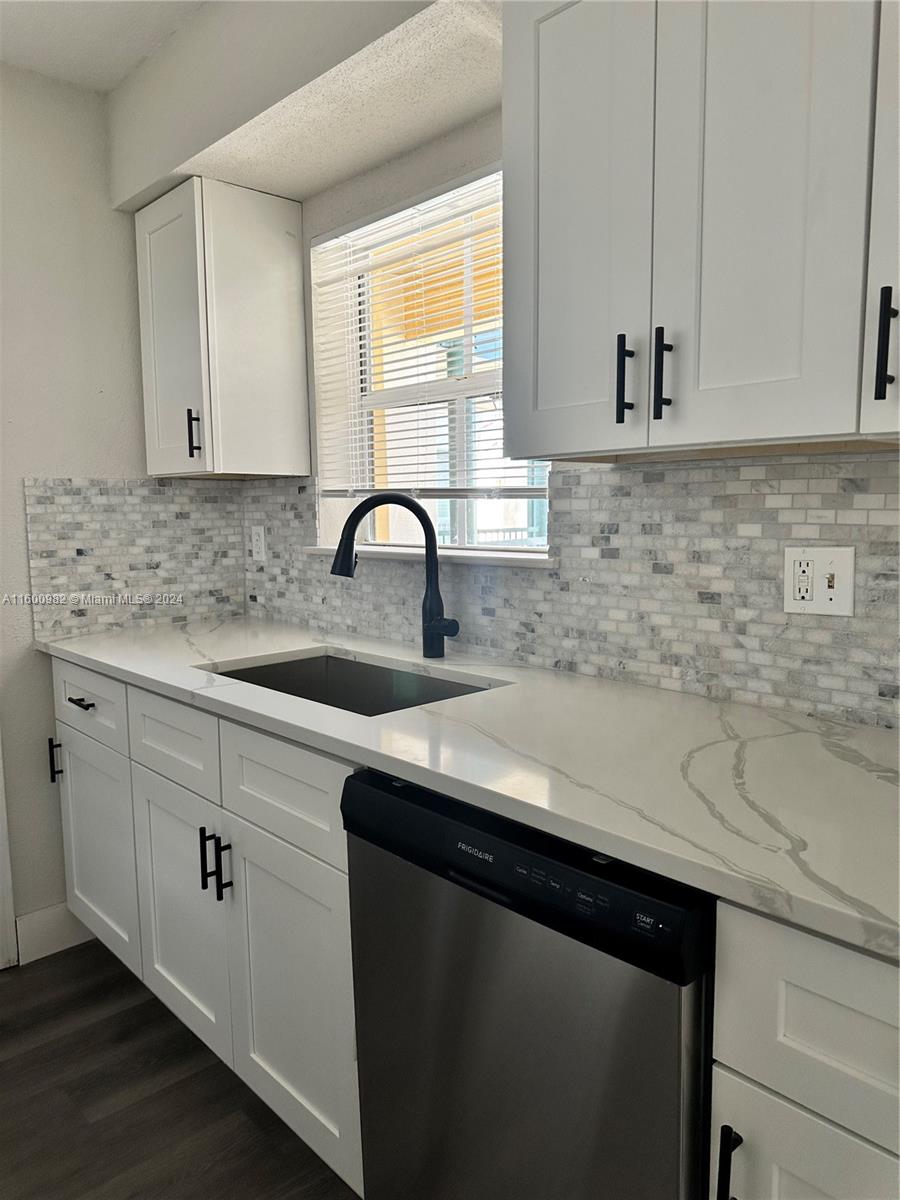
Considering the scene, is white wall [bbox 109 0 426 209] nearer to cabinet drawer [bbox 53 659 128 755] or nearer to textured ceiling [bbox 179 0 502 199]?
textured ceiling [bbox 179 0 502 199]

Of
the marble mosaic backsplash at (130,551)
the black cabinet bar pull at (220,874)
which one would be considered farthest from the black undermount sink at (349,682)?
the marble mosaic backsplash at (130,551)

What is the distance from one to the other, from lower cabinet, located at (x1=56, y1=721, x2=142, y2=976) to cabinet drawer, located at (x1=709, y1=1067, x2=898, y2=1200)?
1681mm

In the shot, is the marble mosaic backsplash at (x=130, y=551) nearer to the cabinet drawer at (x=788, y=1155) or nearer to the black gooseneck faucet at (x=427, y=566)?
the black gooseneck faucet at (x=427, y=566)

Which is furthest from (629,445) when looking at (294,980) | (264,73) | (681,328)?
(264,73)

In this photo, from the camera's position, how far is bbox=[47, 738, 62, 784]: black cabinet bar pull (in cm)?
259

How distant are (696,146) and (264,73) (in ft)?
3.95

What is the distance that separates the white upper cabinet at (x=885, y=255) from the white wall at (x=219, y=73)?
0.93 metres

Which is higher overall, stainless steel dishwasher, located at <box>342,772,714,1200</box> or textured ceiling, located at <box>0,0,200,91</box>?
textured ceiling, located at <box>0,0,200,91</box>

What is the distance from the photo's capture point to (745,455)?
147cm

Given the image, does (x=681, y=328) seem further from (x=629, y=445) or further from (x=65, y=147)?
(x=65, y=147)

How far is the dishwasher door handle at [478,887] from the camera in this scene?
44.5 inches

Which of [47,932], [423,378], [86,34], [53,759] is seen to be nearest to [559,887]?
[423,378]

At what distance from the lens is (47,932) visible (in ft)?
8.68

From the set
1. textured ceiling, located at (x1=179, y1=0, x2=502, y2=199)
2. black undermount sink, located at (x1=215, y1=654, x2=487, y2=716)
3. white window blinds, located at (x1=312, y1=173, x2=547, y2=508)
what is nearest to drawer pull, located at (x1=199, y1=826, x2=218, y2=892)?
black undermount sink, located at (x1=215, y1=654, x2=487, y2=716)
